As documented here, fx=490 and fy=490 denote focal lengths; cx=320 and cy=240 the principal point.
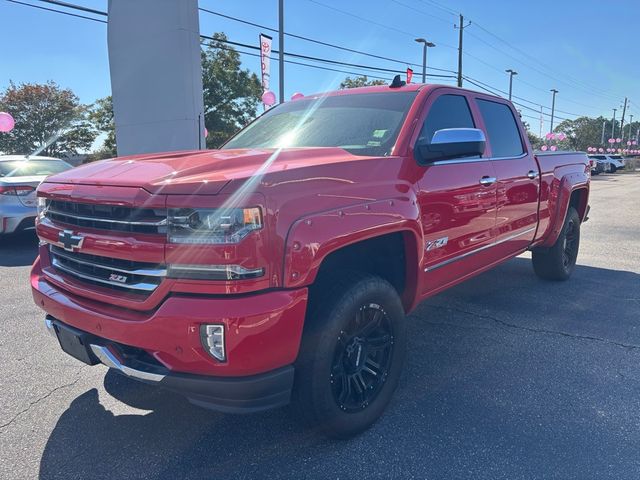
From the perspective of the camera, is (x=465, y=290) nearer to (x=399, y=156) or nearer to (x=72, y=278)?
(x=399, y=156)

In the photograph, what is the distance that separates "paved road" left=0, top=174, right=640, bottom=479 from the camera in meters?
2.44

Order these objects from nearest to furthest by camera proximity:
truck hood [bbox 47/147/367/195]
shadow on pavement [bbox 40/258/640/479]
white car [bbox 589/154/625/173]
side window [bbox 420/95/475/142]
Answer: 1. truck hood [bbox 47/147/367/195]
2. shadow on pavement [bbox 40/258/640/479]
3. side window [bbox 420/95/475/142]
4. white car [bbox 589/154/625/173]

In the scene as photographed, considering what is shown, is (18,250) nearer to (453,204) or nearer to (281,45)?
(453,204)

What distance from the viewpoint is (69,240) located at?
2535mm

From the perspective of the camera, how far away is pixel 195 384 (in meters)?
2.14

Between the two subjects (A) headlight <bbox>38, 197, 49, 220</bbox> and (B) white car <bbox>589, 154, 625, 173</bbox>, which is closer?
(A) headlight <bbox>38, 197, 49, 220</bbox>

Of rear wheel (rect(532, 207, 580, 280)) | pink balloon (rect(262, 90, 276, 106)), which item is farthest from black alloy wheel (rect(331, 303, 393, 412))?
pink balloon (rect(262, 90, 276, 106))

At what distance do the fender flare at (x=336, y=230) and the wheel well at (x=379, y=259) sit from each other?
0.13 metres

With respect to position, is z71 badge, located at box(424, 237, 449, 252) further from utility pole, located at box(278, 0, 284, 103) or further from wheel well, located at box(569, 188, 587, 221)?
utility pole, located at box(278, 0, 284, 103)

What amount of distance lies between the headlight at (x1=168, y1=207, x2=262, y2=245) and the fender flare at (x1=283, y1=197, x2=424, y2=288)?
197 millimetres

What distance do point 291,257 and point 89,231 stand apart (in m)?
1.06

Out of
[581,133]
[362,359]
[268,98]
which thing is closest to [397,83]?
[362,359]

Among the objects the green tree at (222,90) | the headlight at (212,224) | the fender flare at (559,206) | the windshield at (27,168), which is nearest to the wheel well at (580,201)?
the fender flare at (559,206)

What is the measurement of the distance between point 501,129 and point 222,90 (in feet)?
97.7
